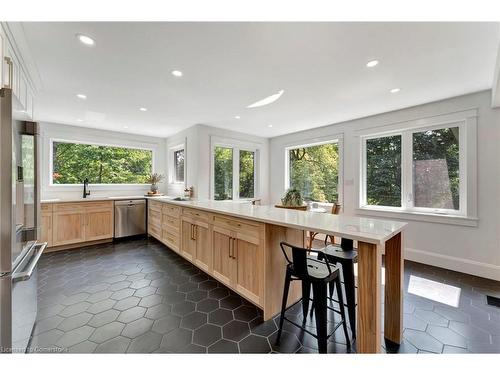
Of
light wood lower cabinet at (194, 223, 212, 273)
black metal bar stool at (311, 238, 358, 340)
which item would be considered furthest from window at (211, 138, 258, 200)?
black metal bar stool at (311, 238, 358, 340)

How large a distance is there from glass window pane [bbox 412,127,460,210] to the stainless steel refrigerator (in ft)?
15.5

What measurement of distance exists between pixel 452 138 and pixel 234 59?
11.1ft

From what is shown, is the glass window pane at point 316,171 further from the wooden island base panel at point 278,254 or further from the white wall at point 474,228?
the wooden island base panel at point 278,254

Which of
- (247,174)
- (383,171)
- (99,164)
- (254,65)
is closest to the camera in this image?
(254,65)

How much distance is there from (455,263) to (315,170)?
287 cm

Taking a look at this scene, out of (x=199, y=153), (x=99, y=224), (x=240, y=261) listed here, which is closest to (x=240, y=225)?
(x=240, y=261)

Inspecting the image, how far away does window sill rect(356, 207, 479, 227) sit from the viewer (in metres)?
3.05

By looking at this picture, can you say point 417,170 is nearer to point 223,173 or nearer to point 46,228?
point 223,173

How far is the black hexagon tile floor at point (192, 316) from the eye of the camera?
167 cm

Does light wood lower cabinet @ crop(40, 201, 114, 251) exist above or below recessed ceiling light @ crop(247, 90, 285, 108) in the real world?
below

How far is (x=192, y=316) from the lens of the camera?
2039 millimetres

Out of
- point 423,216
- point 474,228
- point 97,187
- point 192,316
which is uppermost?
point 97,187

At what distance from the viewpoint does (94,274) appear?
294cm

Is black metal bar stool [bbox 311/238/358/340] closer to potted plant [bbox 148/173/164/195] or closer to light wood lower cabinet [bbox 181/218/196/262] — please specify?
light wood lower cabinet [bbox 181/218/196/262]
